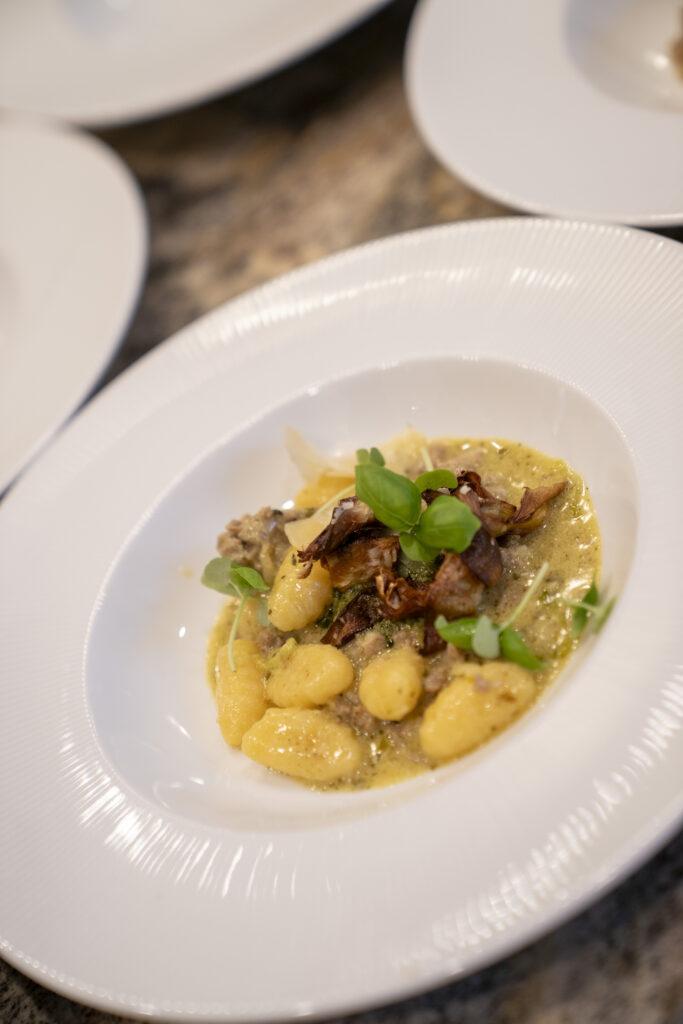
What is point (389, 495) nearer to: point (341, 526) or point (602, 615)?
point (341, 526)

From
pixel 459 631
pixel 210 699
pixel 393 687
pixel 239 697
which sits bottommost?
pixel 210 699

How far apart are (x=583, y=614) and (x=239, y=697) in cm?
74

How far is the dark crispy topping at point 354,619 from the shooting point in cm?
201

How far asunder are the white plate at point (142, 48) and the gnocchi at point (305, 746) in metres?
2.36

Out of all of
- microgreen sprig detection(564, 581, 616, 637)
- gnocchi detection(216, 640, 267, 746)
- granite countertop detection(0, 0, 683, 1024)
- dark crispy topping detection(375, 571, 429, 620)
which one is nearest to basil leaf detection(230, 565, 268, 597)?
gnocchi detection(216, 640, 267, 746)

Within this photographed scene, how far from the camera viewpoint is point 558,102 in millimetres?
2641

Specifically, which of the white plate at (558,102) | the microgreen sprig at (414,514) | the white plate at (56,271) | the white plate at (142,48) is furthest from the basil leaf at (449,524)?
the white plate at (142,48)

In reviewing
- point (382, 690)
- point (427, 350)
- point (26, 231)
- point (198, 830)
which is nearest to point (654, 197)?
point (427, 350)

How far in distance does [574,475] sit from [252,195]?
2.03m

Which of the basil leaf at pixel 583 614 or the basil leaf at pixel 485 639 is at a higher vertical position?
the basil leaf at pixel 583 614

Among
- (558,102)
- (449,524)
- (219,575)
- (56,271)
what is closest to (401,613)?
(449,524)

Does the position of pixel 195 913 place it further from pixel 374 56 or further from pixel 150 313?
pixel 374 56

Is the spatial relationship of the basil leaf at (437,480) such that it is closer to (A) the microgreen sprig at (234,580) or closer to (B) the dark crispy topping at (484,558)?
(B) the dark crispy topping at (484,558)

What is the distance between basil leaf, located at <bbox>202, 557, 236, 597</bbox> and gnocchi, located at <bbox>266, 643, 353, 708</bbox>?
0.32 meters
